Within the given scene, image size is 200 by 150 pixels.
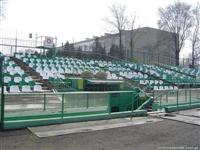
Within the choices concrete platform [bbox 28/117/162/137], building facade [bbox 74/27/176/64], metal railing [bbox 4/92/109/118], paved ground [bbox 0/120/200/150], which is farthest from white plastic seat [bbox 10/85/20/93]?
building facade [bbox 74/27/176/64]

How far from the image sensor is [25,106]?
914 cm

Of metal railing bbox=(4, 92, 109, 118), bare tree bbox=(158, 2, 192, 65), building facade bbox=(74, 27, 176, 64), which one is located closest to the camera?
metal railing bbox=(4, 92, 109, 118)

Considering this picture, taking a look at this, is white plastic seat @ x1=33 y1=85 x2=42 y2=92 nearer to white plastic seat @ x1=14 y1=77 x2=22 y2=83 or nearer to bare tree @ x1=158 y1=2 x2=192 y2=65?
white plastic seat @ x1=14 y1=77 x2=22 y2=83

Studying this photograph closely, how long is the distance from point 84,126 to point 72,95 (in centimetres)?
139

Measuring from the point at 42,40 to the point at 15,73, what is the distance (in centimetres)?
1241

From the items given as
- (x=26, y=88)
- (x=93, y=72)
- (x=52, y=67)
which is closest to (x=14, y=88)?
(x=26, y=88)

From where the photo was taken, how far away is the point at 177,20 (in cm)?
4391

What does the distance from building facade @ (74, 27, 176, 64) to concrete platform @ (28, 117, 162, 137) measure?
2368 cm

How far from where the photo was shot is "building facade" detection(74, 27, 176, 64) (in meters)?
37.8

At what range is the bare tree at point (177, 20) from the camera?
4366cm

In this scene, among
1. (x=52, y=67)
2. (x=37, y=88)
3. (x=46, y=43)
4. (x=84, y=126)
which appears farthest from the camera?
(x=46, y=43)

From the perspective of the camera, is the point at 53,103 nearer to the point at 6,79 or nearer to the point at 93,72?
the point at 6,79

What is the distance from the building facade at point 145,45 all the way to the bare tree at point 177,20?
3.52 feet

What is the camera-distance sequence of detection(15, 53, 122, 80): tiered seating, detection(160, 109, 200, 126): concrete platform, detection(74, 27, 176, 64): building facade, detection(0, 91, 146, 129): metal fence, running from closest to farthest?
detection(0, 91, 146, 129): metal fence < detection(160, 109, 200, 126): concrete platform < detection(15, 53, 122, 80): tiered seating < detection(74, 27, 176, 64): building facade
